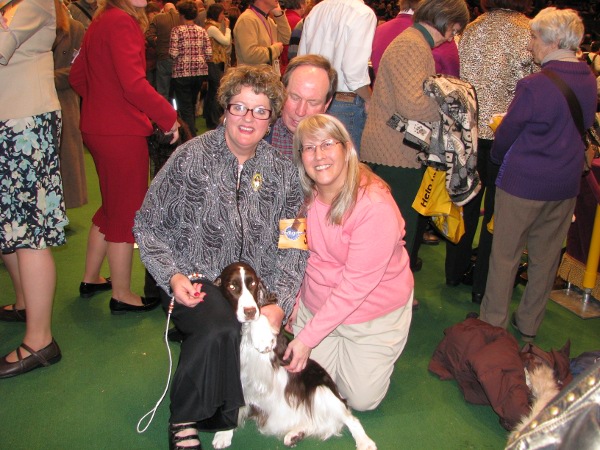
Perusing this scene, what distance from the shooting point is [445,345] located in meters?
2.93

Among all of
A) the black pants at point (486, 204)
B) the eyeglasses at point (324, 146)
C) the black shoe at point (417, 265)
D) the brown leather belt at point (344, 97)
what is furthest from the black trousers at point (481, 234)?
the eyeglasses at point (324, 146)

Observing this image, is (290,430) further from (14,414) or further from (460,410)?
(14,414)

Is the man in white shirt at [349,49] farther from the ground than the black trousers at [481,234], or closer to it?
farther from the ground

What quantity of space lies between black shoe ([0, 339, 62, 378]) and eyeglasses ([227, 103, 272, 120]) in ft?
5.09

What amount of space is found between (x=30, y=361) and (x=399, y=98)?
92.9 inches

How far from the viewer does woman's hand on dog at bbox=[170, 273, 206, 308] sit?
6.94 feet

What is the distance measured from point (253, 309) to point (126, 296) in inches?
61.1

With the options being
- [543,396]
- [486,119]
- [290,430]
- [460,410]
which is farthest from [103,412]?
[486,119]

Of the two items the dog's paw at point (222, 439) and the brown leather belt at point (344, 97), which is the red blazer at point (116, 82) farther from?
the dog's paw at point (222, 439)

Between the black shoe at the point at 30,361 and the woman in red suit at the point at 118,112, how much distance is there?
1.95 ft

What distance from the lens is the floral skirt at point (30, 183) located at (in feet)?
8.00

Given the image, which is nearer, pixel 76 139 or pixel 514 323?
pixel 514 323

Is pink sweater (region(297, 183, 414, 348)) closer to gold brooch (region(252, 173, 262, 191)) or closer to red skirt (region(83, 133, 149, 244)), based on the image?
gold brooch (region(252, 173, 262, 191))

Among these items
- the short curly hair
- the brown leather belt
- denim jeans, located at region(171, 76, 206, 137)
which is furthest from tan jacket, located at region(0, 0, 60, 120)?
denim jeans, located at region(171, 76, 206, 137)
